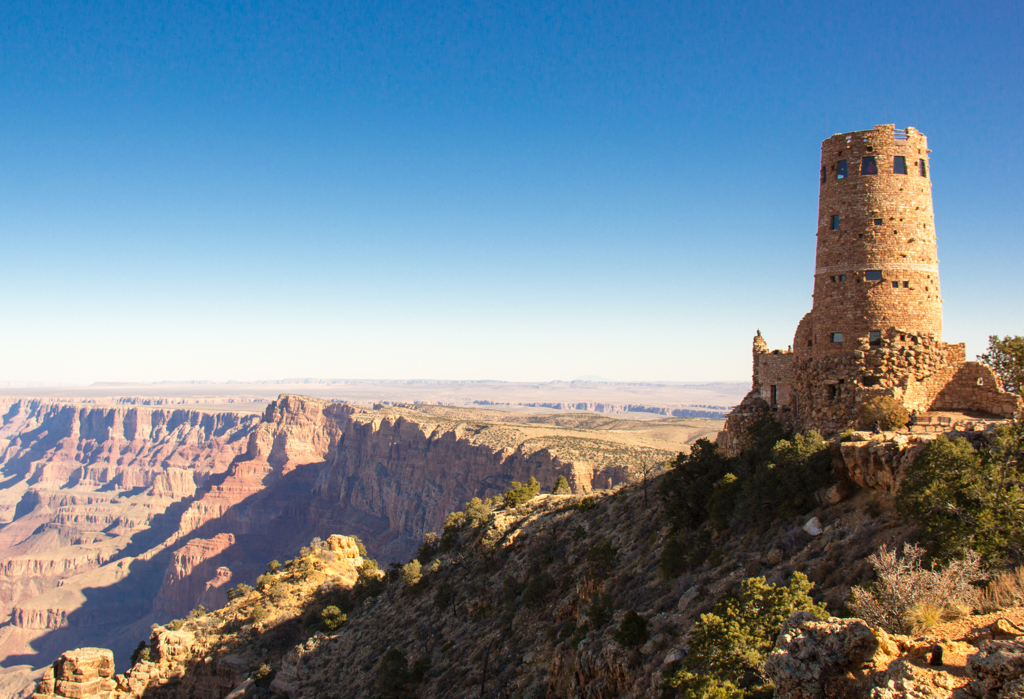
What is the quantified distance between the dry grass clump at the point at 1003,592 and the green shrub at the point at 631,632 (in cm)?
725

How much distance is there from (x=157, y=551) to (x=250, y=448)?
1308 inches

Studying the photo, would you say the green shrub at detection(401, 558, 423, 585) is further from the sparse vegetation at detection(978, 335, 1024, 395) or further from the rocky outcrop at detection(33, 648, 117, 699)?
the sparse vegetation at detection(978, 335, 1024, 395)

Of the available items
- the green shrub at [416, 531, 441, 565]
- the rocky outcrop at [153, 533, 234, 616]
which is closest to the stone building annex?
the green shrub at [416, 531, 441, 565]

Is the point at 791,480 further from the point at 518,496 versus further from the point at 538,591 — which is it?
the point at 518,496

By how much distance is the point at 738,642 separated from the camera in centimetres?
1096

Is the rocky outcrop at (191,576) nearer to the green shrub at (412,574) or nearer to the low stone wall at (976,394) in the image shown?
the green shrub at (412,574)

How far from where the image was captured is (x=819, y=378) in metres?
21.1

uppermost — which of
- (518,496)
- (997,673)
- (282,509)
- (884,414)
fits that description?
(884,414)

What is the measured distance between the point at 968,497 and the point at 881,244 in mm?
10251

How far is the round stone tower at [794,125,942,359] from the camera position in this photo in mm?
19938

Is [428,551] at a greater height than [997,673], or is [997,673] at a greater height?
[997,673]

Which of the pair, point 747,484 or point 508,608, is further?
point 508,608

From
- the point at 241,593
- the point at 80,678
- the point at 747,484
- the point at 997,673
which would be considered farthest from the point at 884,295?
the point at 80,678

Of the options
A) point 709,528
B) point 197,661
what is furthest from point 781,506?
point 197,661
